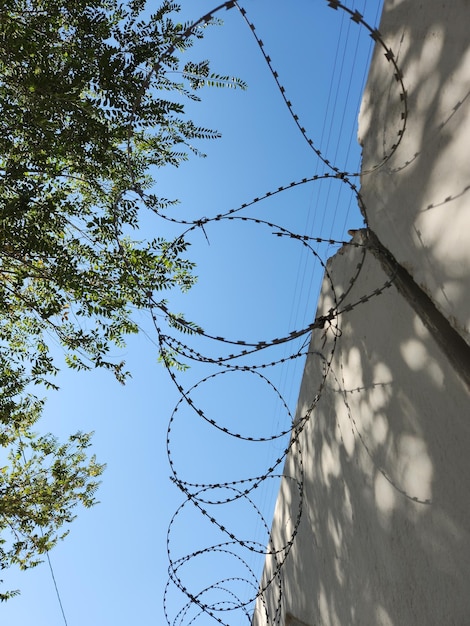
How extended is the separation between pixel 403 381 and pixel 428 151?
134 centimetres

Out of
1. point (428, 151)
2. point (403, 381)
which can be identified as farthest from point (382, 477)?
point (428, 151)

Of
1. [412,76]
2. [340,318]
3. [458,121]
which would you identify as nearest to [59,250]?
[340,318]

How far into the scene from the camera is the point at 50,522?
6684 mm

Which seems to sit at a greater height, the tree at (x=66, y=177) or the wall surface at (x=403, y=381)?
the tree at (x=66, y=177)

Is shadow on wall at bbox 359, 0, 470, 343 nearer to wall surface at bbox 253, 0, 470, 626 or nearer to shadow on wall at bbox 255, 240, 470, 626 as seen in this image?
wall surface at bbox 253, 0, 470, 626

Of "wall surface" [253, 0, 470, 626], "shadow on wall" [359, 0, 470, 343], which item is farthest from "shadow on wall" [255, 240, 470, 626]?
"shadow on wall" [359, 0, 470, 343]

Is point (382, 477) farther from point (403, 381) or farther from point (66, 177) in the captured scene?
point (66, 177)

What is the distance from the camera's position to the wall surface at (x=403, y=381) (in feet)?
9.45

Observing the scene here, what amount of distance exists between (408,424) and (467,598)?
3.19 feet

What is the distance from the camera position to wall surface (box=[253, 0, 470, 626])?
2879mm

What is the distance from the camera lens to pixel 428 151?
3.14 m

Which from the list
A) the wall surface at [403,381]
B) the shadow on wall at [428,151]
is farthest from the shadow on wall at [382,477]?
the shadow on wall at [428,151]

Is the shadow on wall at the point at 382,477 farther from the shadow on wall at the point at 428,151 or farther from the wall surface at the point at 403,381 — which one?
the shadow on wall at the point at 428,151

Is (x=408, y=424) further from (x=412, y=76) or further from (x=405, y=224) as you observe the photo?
(x=412, y=76)
